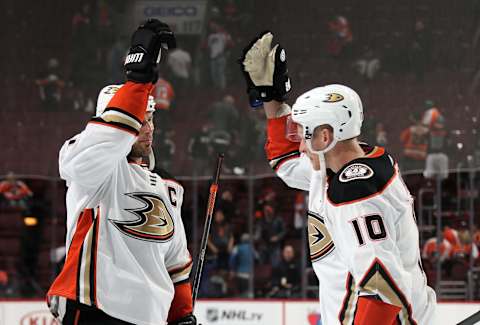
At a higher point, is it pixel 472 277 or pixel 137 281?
pixel 137 281

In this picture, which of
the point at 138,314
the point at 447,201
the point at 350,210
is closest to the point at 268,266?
the point at 447,201

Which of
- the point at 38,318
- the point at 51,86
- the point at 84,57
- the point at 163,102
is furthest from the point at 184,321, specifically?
the point at 84,57

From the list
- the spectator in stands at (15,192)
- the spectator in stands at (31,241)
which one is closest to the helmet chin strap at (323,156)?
the spectator in stands at (31,241)

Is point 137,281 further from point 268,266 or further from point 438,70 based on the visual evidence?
point 438,70

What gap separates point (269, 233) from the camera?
6.62 metres

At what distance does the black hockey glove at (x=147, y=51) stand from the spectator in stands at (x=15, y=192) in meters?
4.58

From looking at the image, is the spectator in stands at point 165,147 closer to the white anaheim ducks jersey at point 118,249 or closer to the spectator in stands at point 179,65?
the spectator in stands at point 179,65

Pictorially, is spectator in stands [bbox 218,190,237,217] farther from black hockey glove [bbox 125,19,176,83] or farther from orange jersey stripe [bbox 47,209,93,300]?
black hockey glove [bbox 125,19,176,83]

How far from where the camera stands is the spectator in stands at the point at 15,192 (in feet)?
22.1

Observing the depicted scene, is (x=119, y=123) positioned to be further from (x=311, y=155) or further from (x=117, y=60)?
(x=117, y=60)

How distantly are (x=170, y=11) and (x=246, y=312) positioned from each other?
2802 millimetres

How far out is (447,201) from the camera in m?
6.34

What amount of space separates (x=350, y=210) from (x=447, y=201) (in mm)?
4373

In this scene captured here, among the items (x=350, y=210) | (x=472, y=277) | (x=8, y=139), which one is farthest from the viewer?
(x=8, y=139)
